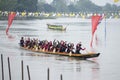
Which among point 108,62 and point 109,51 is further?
point 109,51

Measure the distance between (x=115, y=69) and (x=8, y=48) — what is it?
1760cm

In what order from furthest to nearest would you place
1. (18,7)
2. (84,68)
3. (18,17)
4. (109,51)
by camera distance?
(18,17)
(18,7)
(109,51)
(84,68)

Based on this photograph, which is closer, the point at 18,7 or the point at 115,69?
the point at 115,69

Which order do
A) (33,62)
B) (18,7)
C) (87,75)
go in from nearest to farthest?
1. (87,75)
2. (33,62)
3. (18,7)

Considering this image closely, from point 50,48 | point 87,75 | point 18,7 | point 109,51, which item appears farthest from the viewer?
point 18,7

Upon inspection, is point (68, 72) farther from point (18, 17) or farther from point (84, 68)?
point (18, 17)

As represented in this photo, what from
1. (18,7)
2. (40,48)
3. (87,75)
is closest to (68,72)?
(87,75)

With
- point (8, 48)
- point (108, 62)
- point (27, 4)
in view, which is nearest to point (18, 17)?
point (27, 4)

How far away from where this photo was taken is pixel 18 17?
151 meters

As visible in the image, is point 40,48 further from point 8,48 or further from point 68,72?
point 68,72

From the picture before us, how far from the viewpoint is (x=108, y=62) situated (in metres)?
42.5

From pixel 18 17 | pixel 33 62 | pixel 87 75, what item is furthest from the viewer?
pixel 18 17

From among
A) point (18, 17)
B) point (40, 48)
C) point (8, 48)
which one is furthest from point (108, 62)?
point (18, 17)

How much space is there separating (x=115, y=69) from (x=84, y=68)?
2301mm
